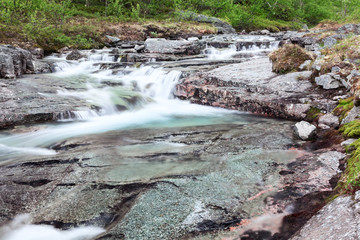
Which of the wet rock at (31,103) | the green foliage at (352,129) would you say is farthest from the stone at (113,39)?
the green foliage at (352,129)

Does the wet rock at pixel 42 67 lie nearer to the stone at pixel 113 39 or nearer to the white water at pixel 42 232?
the stone at pixel 113 39

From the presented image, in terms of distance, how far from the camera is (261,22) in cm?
3766

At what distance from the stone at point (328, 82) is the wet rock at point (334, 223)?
5.52 meters

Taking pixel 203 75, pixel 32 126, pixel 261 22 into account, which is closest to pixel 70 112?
pixel 32 126

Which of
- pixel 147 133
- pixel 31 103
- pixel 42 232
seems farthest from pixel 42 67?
pixel 42 232

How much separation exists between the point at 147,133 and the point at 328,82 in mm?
5409

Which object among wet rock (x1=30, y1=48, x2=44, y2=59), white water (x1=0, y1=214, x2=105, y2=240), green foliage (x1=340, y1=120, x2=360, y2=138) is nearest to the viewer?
white water (x1=0, y1=214, x2=105, y2=240)

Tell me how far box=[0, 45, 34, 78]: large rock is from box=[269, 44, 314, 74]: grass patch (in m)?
10.6

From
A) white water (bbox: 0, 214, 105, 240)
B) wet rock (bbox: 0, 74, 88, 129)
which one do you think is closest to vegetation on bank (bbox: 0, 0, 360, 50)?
wet rock (bbox: 0, 74, 88, 129)

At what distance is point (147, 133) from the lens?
6.82 m

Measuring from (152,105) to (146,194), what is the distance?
6.75 metres

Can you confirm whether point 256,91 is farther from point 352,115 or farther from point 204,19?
point 204,19

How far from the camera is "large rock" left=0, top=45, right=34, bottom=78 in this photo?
422 inches

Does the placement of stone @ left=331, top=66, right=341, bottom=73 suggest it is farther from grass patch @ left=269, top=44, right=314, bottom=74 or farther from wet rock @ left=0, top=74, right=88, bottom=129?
wet rock @ left=0, top=74, right=88, bottom=129
